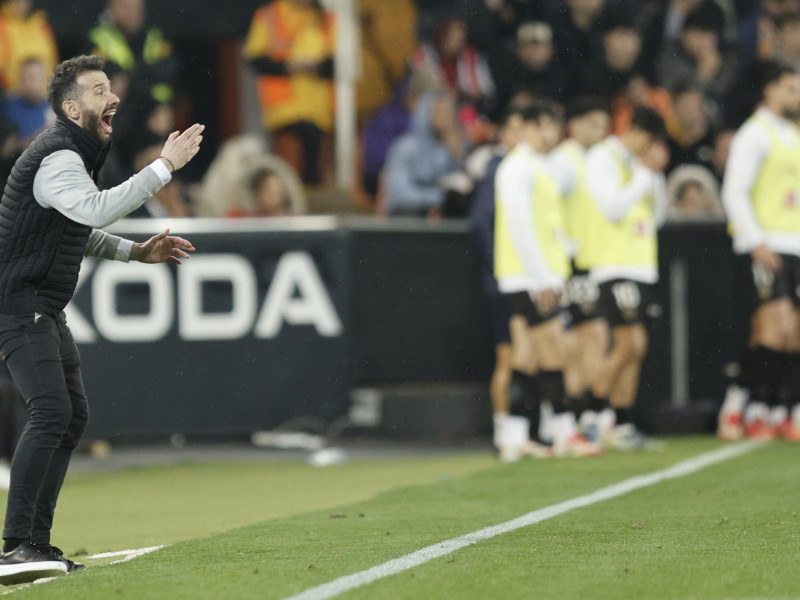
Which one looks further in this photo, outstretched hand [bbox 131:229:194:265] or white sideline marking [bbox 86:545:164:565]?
white sideline marking [bbox 86:545:164:565]

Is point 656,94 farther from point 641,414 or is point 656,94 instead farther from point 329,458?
point 329,458

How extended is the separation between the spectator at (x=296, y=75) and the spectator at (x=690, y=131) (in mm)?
3147

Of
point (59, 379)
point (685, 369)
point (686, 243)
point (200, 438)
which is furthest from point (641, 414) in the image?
point (59, 379)

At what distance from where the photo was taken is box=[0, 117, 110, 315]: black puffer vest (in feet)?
20.1

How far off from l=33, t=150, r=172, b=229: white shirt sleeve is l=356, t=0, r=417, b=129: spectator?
28.6 ft

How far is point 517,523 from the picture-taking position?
735 cm

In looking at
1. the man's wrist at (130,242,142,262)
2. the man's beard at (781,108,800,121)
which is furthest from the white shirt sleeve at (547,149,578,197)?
the man's wrist at (130,242,142,262)

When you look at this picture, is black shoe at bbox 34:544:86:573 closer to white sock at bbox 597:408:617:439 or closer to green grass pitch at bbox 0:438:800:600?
green grass pitch at bbox 0:438:800:600

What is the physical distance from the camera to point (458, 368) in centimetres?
1237

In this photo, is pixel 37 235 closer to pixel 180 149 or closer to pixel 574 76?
pixel 180 149

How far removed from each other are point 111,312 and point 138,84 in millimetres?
2307

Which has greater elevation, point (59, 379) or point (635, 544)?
point (59, 379)

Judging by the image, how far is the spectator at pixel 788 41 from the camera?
612 inches

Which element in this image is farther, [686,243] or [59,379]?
[686,243]
